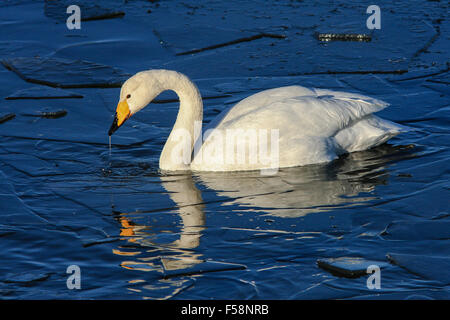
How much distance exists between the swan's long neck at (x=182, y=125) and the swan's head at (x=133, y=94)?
0.54 feet

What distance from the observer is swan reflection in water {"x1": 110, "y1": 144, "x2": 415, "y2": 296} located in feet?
17.4

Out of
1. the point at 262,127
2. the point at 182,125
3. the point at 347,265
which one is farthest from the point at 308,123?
the point at 347,265

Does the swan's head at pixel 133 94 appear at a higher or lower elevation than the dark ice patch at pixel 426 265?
higher

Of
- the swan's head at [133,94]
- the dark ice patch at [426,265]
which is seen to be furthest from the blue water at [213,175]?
the swan's head at [133,94]

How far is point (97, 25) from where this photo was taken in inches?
459

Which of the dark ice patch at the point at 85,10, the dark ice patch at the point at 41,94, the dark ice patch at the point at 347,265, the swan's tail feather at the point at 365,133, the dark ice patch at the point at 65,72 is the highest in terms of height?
the dark ice patch at the point at 85,10

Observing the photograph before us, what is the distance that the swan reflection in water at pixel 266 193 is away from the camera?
5.29 m

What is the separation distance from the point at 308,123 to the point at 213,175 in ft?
3.27

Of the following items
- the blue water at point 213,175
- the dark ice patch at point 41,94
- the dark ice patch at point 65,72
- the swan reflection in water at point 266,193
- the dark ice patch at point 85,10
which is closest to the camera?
the blue water at point 213,175

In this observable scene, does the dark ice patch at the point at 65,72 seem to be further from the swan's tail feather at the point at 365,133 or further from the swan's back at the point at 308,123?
the swan's tail feather at the point at 365,133

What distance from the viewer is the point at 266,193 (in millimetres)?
6348

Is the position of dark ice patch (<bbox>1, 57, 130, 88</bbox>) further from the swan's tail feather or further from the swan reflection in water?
the swan's tail feather

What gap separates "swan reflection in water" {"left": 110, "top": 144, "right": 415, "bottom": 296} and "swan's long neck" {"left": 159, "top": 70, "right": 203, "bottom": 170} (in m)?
0.17
